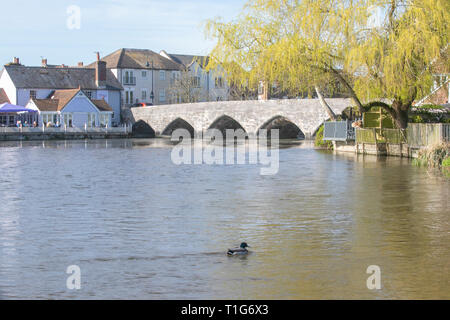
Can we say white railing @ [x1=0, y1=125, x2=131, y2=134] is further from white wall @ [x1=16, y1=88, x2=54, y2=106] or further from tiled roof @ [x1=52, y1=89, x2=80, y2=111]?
white wall @ [x1=16, y1=88, x2=54, y2=106]

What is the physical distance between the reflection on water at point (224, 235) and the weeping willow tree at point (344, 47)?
678 cm

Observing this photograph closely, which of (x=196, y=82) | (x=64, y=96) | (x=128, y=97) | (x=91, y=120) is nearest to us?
(x=64, y=96)

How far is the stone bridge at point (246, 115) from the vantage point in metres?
62.5

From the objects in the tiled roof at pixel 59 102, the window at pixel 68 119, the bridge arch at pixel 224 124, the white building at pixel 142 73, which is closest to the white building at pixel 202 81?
the white building at pixel 142 73

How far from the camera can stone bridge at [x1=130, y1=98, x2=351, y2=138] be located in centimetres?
6253

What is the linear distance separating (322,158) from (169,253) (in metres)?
26.7

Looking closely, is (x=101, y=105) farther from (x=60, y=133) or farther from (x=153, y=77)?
(x=153, y=77)

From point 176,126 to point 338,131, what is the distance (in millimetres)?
42059

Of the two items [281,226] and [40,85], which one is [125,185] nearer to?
[281,226]

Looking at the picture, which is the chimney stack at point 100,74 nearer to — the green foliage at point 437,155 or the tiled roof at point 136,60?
the tiled roof at point 136,60

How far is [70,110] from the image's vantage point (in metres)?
81.9

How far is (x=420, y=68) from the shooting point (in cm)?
3375

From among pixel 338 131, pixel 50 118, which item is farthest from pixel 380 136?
pixel 50 118

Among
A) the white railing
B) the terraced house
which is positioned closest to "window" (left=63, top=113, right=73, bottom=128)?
the white railing
